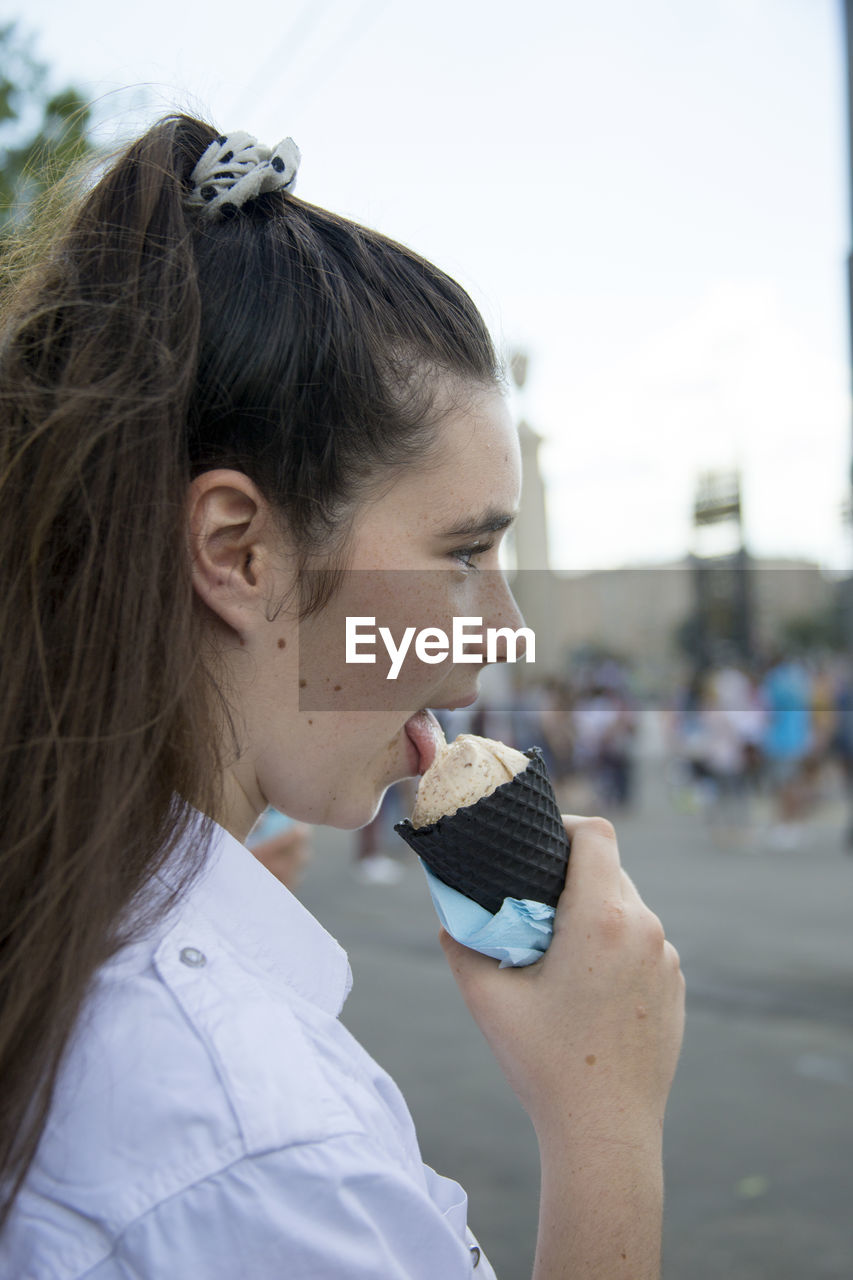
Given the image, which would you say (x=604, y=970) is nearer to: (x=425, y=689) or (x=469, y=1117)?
(x=425, y=689)

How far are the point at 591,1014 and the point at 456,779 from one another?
0.34m

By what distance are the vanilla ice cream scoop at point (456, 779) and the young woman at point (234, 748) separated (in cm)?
5

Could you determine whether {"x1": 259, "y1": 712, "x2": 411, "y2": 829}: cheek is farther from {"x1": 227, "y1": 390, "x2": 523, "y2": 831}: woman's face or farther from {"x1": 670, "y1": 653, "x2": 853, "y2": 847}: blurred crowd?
{"x1": 670, "y1": 653, "x2": 853, "y2": 847}: blurred crowd

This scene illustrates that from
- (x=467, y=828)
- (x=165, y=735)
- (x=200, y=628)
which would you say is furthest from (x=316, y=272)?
(x=467, y=828)

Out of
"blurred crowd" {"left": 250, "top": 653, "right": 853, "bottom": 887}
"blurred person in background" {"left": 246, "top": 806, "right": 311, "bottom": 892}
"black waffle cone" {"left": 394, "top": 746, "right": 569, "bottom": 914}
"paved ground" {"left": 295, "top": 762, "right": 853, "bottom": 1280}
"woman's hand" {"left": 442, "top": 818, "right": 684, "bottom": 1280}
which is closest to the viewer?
"woman's hand" {"left": 442, "top": 818, "right": 684, "bottom": 1280}

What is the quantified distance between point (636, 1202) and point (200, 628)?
79 cm

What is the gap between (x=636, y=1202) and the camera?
119 cm

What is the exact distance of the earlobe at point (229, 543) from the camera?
1.23 meters

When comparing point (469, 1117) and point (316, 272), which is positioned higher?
point (316, 272)

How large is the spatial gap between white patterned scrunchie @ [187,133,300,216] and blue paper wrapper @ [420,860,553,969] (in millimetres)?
927

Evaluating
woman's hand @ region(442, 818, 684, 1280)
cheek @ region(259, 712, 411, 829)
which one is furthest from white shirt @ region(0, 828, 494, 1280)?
cheek @ region(259, 712, 411, 829)

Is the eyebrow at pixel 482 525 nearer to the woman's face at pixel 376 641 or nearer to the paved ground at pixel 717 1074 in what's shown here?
the woman's face at pixel 376 641

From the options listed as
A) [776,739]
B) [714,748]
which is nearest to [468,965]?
[714,748]

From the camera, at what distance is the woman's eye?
4.55 feet
